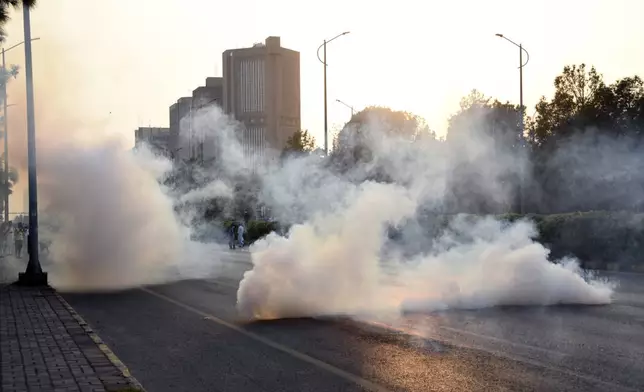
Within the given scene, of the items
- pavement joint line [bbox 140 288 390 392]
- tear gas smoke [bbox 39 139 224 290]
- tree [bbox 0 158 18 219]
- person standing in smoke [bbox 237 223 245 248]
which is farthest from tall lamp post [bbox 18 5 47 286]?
tree [bbox 0 158 18 219]

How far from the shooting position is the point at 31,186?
1820 centimetres

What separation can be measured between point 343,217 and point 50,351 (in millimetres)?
6057

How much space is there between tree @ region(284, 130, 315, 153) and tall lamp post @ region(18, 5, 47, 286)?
26.5 metres

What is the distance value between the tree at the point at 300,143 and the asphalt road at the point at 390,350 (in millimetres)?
32185

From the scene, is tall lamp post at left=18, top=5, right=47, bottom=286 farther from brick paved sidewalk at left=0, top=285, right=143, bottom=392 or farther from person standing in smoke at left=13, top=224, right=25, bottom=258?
person standing in smoke at left=13, top=224, right=25, bottom=258

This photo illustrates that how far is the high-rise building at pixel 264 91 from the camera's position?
4684cm

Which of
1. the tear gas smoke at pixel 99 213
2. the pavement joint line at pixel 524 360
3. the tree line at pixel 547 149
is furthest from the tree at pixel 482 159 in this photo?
the pavement joint line at pixel 524 360

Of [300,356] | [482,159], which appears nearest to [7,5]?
[300,356]

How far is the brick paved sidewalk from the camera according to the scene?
6.61m

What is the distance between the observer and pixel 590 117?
32.8 meters

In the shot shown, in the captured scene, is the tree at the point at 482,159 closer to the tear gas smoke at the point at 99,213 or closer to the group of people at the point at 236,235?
the tear gas smoke at the point at 99,213

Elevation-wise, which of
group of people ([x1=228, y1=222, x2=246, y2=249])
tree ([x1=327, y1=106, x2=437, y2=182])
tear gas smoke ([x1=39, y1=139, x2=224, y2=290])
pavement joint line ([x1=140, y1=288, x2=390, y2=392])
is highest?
tree ([x1=327, y1=106, x2=437, y2=182])

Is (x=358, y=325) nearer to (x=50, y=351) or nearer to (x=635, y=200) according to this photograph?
(x=50, y=351)

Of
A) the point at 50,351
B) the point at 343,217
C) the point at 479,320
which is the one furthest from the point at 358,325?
the point at 50,351
